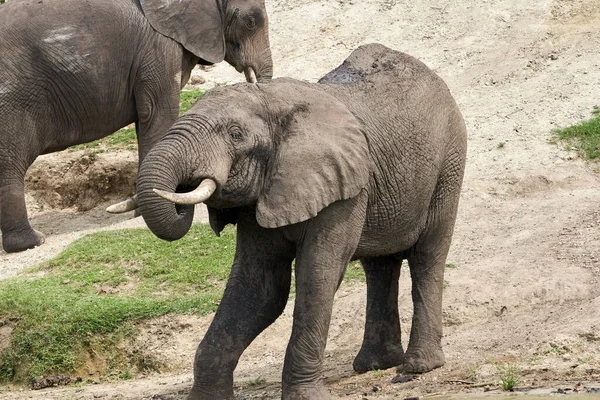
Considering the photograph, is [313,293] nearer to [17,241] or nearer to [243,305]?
[243,305]

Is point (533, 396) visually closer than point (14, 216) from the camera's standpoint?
Yes

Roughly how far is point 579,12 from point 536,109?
8.22ft

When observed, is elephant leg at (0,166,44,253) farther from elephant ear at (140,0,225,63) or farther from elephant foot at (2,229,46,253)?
elephant ear at (140,0,225,63)

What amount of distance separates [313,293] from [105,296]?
369 cm

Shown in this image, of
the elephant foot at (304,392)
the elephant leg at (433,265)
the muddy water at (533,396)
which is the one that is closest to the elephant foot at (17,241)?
the elephant leg at (433,265)

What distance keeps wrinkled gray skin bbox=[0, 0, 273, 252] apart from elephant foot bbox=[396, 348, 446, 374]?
4793mm

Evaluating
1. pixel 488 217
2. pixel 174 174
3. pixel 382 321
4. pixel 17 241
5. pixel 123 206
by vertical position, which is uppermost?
pixel 174 174

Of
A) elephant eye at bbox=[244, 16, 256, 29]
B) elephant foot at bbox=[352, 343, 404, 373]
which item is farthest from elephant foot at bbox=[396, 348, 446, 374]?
elephant eye at bbox=[244, 16, 256, 29]

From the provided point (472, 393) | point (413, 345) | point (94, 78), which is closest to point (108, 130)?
point (94, 78)

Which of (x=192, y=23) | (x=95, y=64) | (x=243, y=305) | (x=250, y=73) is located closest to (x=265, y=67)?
(x=250, y=73)

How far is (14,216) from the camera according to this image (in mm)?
12328

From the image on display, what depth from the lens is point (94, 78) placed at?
1209cm

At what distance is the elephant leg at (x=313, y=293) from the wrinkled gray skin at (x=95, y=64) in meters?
5.09

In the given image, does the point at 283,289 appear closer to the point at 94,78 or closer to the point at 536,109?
the point at 94,78
